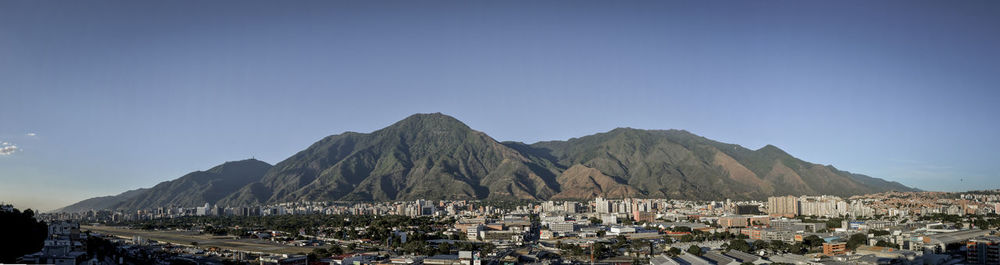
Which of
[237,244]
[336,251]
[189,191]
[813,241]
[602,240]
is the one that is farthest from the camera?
[189,191]

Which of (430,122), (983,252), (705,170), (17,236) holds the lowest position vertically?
(983,252)

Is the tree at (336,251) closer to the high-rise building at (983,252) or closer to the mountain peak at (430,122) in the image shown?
the high-rise building at (983,252)

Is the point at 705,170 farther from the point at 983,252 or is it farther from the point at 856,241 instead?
the point at 983,252

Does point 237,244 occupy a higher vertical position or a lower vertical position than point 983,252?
lower

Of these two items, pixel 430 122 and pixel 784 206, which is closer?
pixel 784 206

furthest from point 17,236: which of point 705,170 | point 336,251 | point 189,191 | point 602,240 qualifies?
point 705,170

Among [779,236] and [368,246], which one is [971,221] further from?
[368,246]

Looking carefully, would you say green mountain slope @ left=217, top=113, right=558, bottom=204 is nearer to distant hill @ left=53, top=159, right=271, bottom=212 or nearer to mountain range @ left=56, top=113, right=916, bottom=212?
mountain range @ left=56, top=113, right=916, bottom=212
